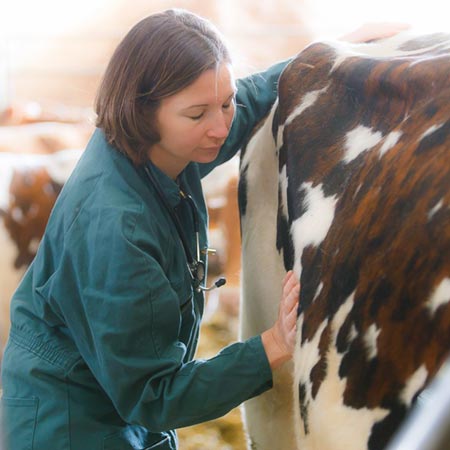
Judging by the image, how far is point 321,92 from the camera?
3.43 feet

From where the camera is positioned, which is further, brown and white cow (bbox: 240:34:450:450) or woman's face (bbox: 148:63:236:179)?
woman's face (bbox: 148:63:236:179)

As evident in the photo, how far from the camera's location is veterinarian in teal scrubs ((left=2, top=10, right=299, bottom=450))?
0.94 m

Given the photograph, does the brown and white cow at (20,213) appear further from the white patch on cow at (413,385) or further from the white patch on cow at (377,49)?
the white patch on cow at (413,385)

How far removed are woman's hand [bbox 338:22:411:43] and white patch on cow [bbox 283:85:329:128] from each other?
0.61 ft

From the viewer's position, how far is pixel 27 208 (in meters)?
1.89

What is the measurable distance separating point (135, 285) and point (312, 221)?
8.3 inches

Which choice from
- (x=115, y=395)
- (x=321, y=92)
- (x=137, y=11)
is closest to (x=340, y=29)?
(x=137, y=11)

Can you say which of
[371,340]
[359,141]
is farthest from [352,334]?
[359,141]

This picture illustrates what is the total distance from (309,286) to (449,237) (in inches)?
8.3

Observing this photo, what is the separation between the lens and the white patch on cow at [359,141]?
2.95ft

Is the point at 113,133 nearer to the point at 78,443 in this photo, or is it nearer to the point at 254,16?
the point at 78,443

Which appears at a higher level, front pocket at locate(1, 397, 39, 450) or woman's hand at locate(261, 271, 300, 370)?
woman's hand at locate(261, 271, 300, 370)

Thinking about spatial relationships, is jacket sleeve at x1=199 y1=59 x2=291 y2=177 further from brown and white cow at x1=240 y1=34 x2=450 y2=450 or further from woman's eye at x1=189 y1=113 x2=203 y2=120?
woman's eye at x1=189 y1=113 x2=203 y2=120

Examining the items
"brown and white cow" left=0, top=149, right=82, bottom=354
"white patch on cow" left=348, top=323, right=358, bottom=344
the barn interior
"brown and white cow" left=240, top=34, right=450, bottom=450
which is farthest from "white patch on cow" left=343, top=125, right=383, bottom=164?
the barn interior
